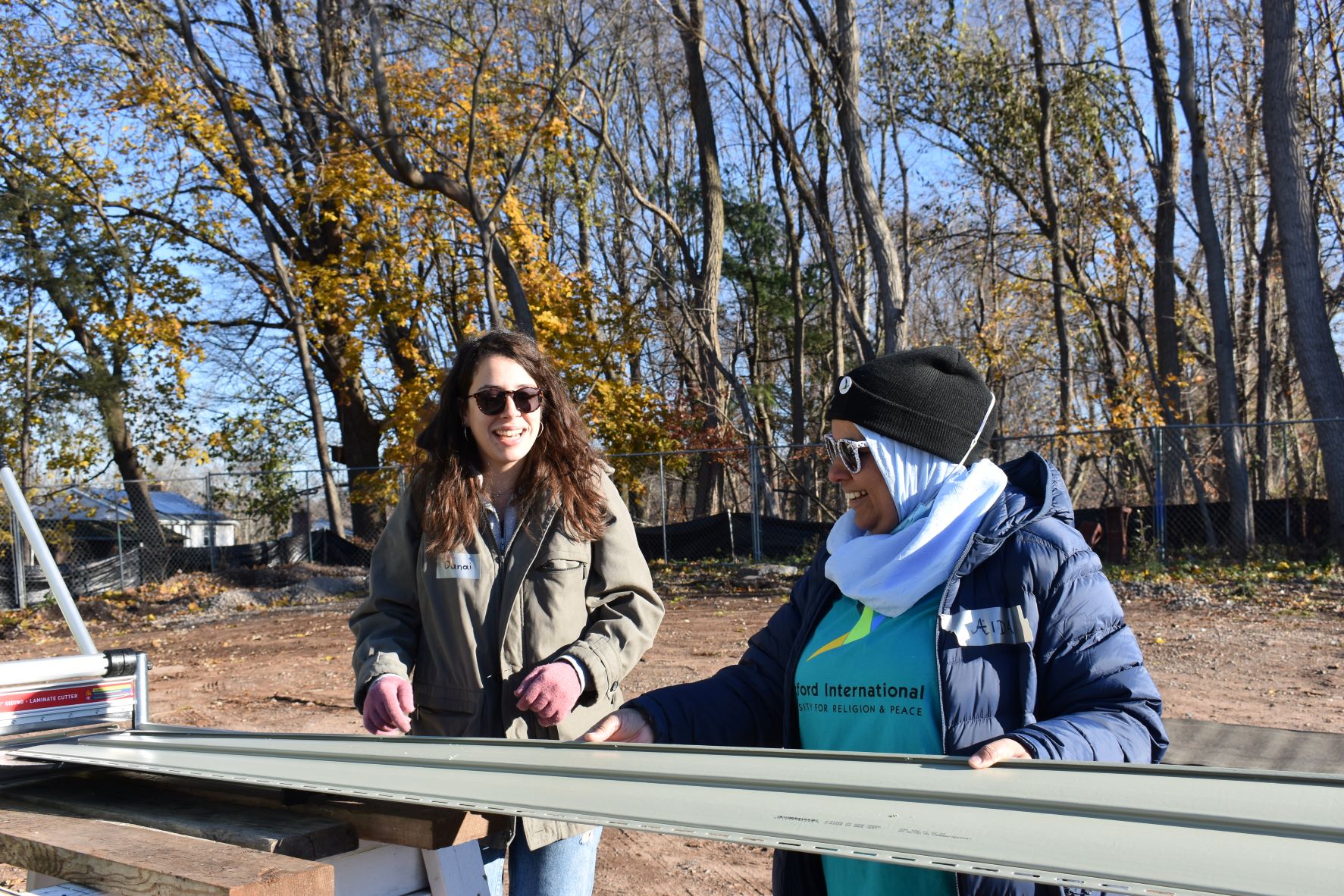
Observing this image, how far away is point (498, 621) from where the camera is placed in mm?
2545

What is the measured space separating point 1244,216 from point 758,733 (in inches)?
1139

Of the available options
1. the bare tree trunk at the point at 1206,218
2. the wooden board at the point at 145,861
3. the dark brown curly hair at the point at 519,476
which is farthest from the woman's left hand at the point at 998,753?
the bare tree trunk at the point at 1206,218

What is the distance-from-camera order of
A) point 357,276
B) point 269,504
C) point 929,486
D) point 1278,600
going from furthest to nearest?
point 269,504 → point 357,276 → point 1278,600 → point 929,486

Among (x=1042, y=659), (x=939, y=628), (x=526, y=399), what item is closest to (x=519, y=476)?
(x=526, y=399)

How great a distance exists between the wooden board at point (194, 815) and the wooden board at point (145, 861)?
46mm

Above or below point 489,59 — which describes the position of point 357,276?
below

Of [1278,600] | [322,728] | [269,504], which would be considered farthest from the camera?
[269,504]

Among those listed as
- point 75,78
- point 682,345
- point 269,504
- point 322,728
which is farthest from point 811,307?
point 322,728

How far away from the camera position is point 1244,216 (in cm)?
2708

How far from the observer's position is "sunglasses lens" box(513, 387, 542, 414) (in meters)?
2.73

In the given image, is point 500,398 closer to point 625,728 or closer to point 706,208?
point 625,728

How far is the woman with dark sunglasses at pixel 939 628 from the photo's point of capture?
1.82m

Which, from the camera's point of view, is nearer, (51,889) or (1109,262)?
(51,889)

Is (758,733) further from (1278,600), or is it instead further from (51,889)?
(1278,600)
